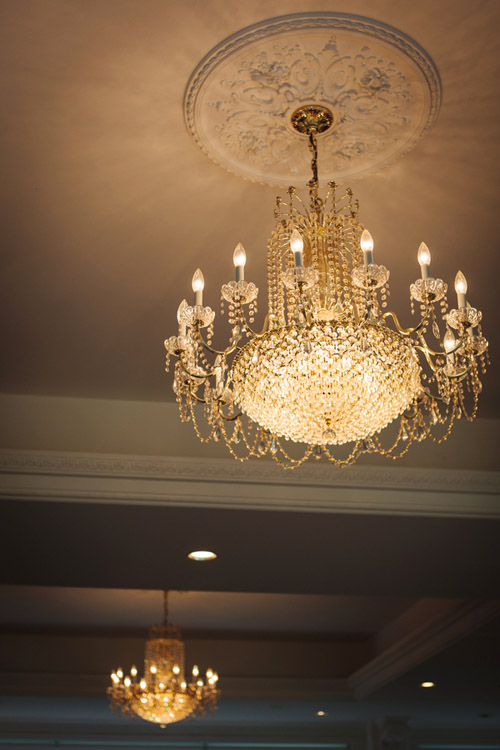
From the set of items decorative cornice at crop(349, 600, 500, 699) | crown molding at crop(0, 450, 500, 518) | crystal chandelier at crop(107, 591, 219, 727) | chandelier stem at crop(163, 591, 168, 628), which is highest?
chandelier stem at crop(163, 591, 168, 628)

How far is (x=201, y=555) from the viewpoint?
4672 mm

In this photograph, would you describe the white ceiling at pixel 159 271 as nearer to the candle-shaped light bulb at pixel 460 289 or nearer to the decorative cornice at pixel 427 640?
the decorative cornice at pixel 427 640

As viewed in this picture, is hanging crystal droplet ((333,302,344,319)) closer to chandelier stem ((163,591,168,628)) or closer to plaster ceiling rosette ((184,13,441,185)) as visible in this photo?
plaster ceiling rosette ((184,13,441,185))

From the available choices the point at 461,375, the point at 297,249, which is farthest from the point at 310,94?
the point at 461,375

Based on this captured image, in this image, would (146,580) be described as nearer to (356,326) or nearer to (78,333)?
(78,333)

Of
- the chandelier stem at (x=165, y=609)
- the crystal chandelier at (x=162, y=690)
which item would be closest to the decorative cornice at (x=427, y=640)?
the crystal chandelier at (x=162, y=690)

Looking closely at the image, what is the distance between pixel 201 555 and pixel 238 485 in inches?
29.5

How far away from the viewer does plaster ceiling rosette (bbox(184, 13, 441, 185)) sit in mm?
2301

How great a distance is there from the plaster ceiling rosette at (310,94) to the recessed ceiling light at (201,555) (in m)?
2.47

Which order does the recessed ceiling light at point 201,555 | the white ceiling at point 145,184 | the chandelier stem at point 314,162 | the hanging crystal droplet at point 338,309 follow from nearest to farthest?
1. the white ceiling at point 145,184
2. the hanging crystal droplet at point 338,309
3. the chandelier stem at point 314,162
4. the recessed ceiling light at point 201,555

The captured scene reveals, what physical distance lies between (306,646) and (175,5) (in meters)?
8.00

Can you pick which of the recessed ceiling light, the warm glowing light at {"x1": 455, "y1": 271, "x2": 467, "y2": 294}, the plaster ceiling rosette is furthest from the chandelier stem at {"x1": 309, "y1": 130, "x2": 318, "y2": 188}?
the recessed ceiling light

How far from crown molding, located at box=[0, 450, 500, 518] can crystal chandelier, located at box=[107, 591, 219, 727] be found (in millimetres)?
3575

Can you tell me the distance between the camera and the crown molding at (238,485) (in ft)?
13.2
